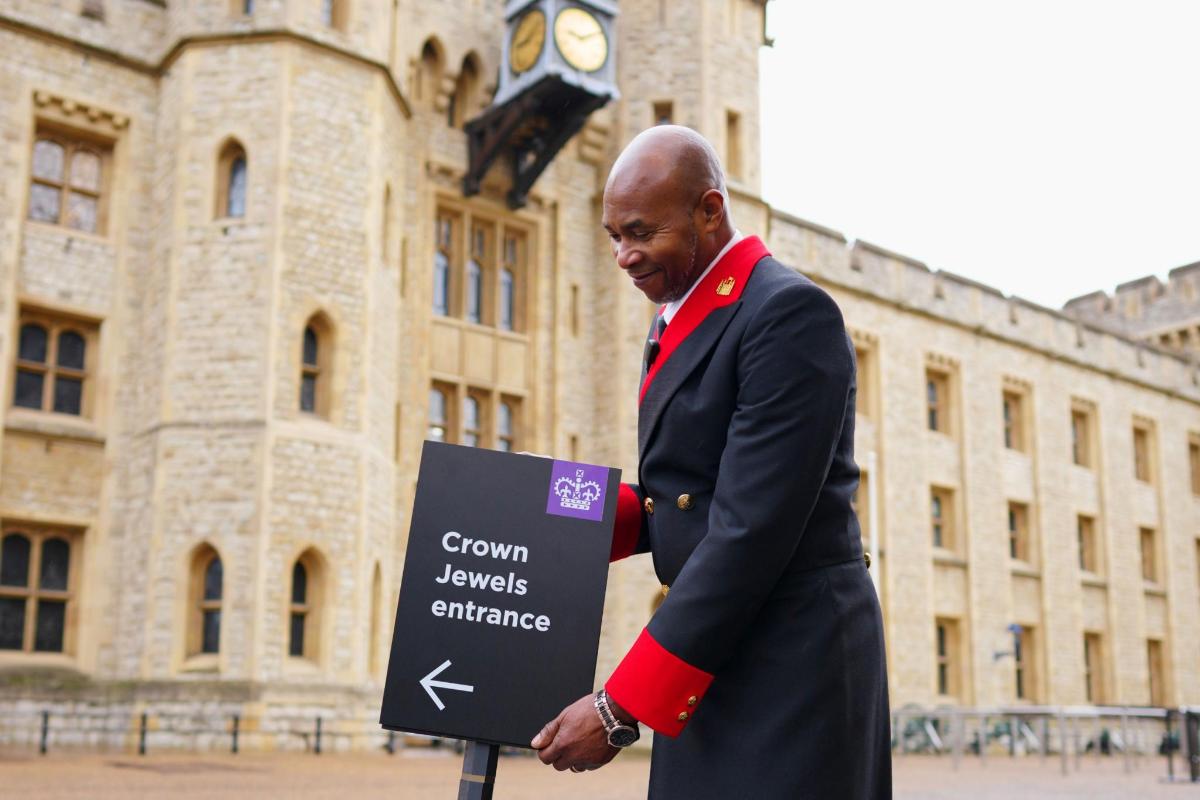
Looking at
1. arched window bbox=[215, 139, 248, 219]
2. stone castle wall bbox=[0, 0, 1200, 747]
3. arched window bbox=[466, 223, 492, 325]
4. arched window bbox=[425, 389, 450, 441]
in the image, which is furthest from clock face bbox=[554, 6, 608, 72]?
arched window bbox=[425, 389, 450, 441]

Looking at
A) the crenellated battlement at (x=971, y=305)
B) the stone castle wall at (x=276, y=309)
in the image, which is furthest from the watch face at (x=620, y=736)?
the crenellated battlement at (x=971, y=305)

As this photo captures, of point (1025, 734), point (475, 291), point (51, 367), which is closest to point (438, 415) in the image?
point (475, 291)

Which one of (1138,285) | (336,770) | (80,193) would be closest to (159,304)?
(80,193)

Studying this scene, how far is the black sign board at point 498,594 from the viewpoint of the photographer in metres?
2.08

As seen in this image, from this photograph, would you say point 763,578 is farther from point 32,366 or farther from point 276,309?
point 32,366

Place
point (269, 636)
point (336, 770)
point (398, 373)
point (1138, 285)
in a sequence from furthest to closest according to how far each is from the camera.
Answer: point (1138, 285) < point (398, 373) < point (269, 636) < point (336, 770)

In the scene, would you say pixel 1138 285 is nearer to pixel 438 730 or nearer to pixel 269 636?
pixel 269 636

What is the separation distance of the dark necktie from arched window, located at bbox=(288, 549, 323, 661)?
13.0 m

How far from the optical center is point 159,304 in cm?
1542

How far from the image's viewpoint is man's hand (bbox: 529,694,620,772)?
1.95 m

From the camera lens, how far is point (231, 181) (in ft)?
51.5

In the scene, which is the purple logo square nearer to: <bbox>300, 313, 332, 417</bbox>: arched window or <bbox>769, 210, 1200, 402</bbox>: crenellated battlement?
<bbox>300, 313, 332, 417</bbox>: arched window

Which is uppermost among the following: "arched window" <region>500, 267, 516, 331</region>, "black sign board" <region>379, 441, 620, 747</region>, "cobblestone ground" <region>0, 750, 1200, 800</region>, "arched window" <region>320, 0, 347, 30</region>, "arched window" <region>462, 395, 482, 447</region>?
"arched window" <region>320, 0, 347, 30</region>

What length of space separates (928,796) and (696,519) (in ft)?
27.6
